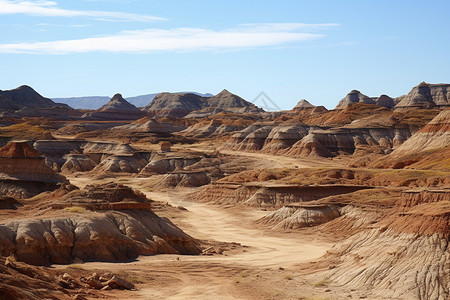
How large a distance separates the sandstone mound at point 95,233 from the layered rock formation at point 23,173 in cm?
2462

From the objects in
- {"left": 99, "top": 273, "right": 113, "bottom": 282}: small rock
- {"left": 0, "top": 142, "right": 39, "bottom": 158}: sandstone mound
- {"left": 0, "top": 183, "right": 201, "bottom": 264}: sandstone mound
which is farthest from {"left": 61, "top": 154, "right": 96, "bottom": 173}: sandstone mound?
{"left": 99, "top": 273, "right": 113, "bottom": 282}: small rock

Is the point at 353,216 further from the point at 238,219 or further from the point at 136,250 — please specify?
the point at 136,250

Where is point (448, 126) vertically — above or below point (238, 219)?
above

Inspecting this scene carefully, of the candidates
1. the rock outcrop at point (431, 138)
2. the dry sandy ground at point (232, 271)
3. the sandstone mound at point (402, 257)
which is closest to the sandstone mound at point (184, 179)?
the rock outcrop at point (431, 138)

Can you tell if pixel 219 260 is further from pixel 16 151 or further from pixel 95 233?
pixel 16 151

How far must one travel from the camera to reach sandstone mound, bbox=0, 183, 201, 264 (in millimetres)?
38812

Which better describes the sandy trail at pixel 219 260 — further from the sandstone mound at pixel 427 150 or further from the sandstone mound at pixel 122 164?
the sandstone mound at pixel 122 164

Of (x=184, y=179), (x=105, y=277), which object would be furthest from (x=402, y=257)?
(x=184, y=179)

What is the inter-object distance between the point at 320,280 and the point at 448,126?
8218 cm

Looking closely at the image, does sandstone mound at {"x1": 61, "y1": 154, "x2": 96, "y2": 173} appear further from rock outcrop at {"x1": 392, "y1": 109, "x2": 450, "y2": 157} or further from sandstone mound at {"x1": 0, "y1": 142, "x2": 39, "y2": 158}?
rock outcrop at {"x1": 392, "y1": 109, "x2": 450, "y2": 157}

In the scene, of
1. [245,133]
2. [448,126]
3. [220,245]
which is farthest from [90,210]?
[245,133]

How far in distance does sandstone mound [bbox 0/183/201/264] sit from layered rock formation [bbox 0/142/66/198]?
24.6 meters

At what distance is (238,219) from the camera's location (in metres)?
73.8

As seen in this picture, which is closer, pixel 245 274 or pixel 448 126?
pixel 245 274
